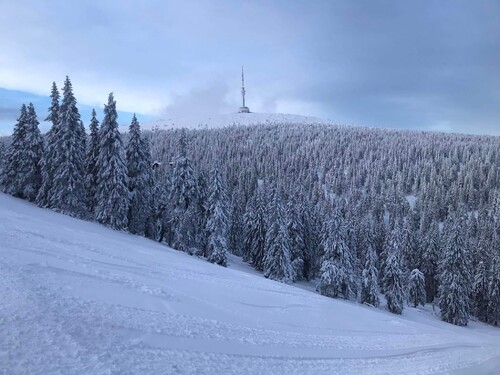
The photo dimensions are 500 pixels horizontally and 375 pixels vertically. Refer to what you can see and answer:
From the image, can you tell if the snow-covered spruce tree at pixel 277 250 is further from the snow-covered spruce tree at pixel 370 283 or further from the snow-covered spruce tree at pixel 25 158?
the snow-covered spruce tree at pixel 25 158

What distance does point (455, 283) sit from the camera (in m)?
53.4

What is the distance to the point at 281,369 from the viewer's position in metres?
11.5

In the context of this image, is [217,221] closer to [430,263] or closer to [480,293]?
[480,293]

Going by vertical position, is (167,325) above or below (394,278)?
above

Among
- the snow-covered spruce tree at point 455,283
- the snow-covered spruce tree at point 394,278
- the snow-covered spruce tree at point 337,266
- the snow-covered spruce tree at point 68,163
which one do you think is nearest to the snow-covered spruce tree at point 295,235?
the snow-covered spruce tree at point 337,266

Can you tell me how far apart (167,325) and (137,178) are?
32.3 m

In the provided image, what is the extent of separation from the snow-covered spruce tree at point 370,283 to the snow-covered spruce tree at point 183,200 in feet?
80.6

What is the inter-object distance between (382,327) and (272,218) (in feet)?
94.4

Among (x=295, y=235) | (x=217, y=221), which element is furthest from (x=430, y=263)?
(x=217, y=221)

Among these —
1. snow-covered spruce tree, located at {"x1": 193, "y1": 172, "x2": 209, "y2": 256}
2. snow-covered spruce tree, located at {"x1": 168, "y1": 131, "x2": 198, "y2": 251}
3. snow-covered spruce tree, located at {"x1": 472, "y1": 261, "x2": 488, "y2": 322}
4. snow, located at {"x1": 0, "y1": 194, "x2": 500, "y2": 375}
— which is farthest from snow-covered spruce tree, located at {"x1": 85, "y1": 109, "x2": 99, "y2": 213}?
snow-covered spruce tree, located at {"x1": 472, "y1": 261, "x2": 488, "y2": 322}

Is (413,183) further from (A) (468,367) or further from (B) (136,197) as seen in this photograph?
(A) (468,367)

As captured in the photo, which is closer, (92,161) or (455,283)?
(92,161)

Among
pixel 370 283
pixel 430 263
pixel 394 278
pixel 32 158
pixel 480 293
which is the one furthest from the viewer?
pixel 430 263

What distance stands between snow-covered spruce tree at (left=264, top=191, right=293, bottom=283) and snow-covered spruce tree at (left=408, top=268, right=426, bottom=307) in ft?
83.9
